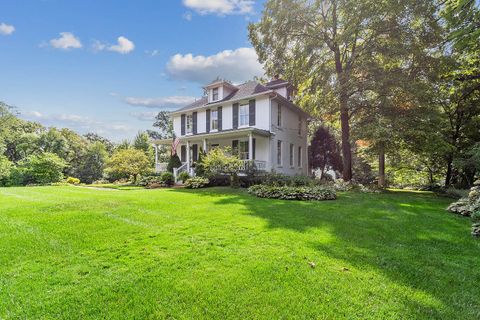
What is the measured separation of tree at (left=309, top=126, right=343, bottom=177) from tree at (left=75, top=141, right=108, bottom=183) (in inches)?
913

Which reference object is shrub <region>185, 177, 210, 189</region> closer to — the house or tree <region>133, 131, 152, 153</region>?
the house

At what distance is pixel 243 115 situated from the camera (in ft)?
56.5

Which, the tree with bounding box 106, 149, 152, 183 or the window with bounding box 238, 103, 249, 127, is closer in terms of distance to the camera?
the window with bounding box 238, 103, 249, 127

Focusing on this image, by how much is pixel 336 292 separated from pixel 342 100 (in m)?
13.5

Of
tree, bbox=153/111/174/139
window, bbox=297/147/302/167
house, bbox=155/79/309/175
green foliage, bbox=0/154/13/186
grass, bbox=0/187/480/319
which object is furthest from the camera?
tree, bbox=153/111/174/139

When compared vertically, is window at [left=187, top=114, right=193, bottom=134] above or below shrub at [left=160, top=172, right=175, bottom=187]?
above

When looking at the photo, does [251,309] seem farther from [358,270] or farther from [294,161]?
[294,161]

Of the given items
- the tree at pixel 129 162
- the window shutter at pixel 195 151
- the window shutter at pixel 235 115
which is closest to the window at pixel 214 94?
the window shutter at pixel 235 115

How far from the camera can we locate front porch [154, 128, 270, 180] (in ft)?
49.4

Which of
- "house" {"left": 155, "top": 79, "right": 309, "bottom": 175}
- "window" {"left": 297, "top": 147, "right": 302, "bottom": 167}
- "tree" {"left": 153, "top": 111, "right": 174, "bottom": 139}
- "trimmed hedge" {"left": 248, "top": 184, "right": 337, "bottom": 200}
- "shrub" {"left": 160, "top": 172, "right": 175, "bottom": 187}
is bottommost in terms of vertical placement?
"trimmed hedge" {"left": 248, "top": 184, "right": 337, "bottom": 200}

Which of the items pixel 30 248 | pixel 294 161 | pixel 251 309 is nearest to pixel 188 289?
pixel 251 309

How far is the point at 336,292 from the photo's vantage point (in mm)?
2914

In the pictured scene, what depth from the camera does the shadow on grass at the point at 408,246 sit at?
3010mm

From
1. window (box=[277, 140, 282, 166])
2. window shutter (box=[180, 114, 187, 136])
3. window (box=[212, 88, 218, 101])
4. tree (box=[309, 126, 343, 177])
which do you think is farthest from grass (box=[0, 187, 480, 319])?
tree (box=[309, 126, 343, 177])
